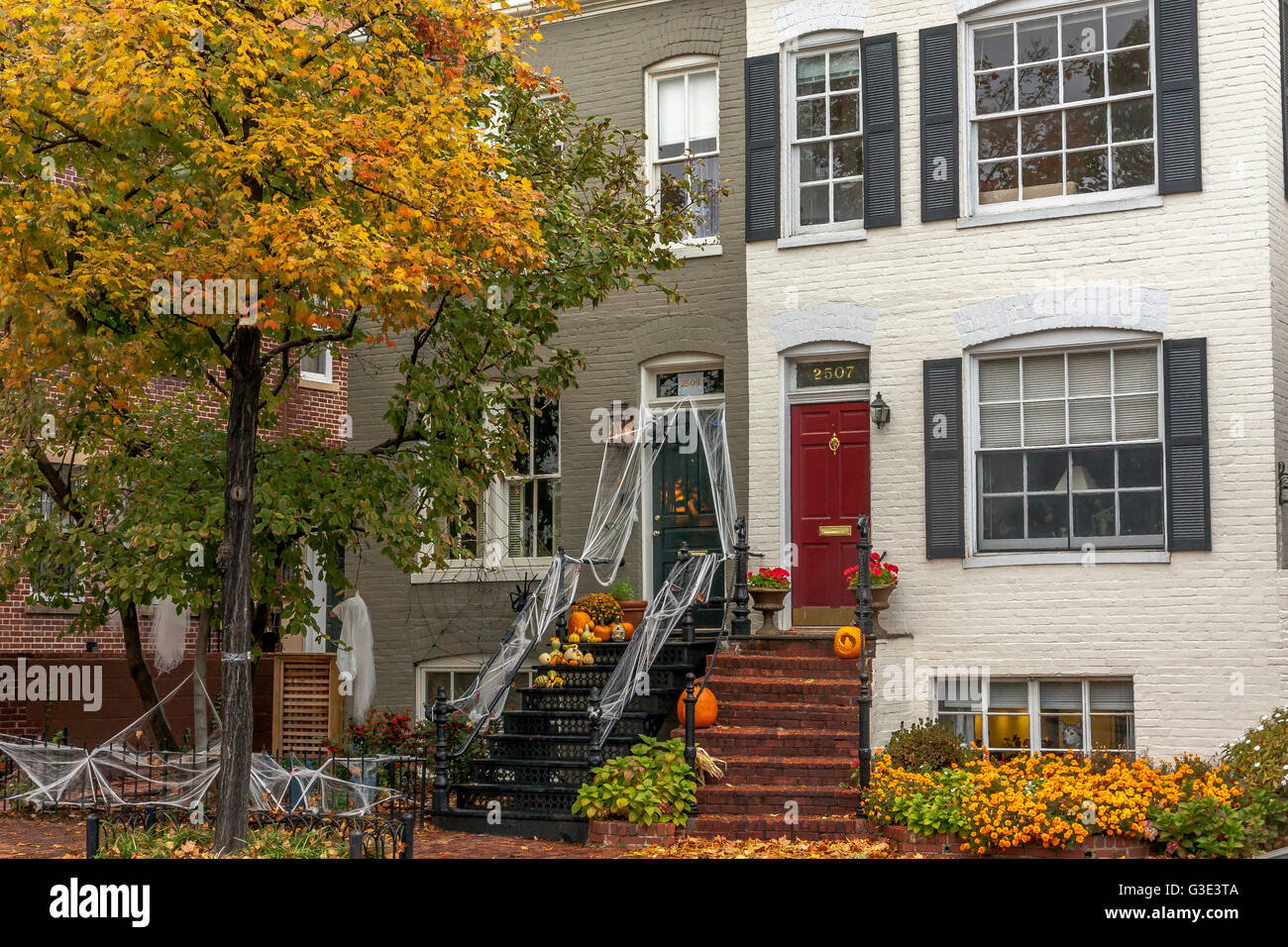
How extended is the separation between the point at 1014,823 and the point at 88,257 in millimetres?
7904

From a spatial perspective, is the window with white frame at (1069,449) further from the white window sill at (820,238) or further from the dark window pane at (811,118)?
the dark window pane at (811,118)

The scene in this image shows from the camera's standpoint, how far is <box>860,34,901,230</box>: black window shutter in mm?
14758

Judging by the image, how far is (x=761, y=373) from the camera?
15234 mm

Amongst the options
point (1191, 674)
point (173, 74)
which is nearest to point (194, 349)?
point (173, 74)

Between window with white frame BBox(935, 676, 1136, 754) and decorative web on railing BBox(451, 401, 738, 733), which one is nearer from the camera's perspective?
window with white frame BBox(935, 676, 1136, 754)

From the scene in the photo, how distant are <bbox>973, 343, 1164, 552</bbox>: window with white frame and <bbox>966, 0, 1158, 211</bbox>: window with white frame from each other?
5.34ft

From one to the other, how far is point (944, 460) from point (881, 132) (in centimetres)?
342

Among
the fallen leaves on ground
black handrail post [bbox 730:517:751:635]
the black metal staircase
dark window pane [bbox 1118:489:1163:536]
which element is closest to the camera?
the fallen leaves on ground

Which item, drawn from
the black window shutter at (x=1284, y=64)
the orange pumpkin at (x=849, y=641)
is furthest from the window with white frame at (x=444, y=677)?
the black window shutter at (x=1284, y=64)

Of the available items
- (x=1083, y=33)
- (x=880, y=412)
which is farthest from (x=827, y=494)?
(x=1083, y=33)

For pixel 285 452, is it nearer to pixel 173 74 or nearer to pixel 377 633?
pixel 173 74

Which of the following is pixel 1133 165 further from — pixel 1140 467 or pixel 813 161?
pixel 813 161

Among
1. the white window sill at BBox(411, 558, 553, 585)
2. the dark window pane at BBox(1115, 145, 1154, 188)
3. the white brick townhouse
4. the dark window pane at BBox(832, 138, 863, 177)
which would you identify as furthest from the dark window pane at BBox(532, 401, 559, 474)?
the dark window pane at BBox(1115, 145, 1154, 188)

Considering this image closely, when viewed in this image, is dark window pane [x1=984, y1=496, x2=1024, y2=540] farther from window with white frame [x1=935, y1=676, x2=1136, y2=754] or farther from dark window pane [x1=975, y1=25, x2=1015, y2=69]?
dark window pane [x1=975, y1=25, x2=1015, y2=69]
